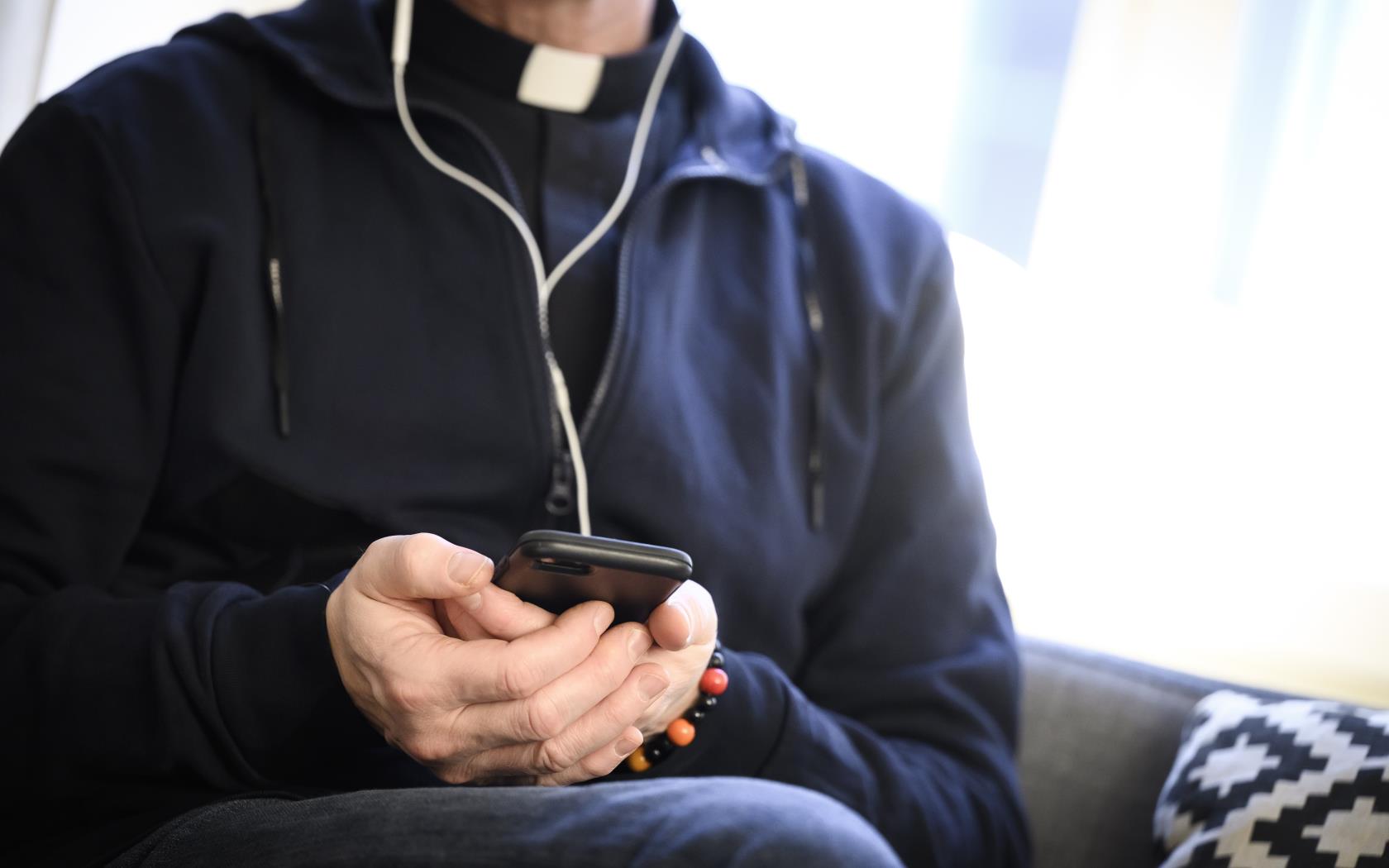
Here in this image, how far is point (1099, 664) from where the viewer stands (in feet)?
3.95

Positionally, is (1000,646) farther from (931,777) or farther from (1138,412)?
(1138,412)

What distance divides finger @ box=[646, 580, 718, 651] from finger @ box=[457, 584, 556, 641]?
58 millimetres

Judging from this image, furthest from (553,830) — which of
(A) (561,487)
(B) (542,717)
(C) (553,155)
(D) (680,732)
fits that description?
(C) (553,155)

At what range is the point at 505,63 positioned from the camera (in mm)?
976

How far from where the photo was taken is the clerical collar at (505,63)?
975 mm

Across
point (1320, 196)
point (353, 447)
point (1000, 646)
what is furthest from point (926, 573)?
point (1320, 196)

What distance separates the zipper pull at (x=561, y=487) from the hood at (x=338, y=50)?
302mm

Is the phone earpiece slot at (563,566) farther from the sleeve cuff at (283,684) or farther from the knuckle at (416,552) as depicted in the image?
the sleeve cuff at (283,684)

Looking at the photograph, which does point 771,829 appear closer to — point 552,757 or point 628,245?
point 552,757

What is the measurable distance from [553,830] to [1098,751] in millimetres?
761

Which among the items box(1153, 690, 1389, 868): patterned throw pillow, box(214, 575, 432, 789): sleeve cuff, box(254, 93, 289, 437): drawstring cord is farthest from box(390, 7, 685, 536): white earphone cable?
box(1153, 690, 1389, 868): patterned throw pillow

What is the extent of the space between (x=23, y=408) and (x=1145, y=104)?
125cm

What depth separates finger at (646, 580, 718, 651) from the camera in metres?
0.62

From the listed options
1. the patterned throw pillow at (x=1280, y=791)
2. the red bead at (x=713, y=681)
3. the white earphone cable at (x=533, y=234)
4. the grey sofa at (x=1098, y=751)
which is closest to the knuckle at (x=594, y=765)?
the red bead at (x=713, y=681)
